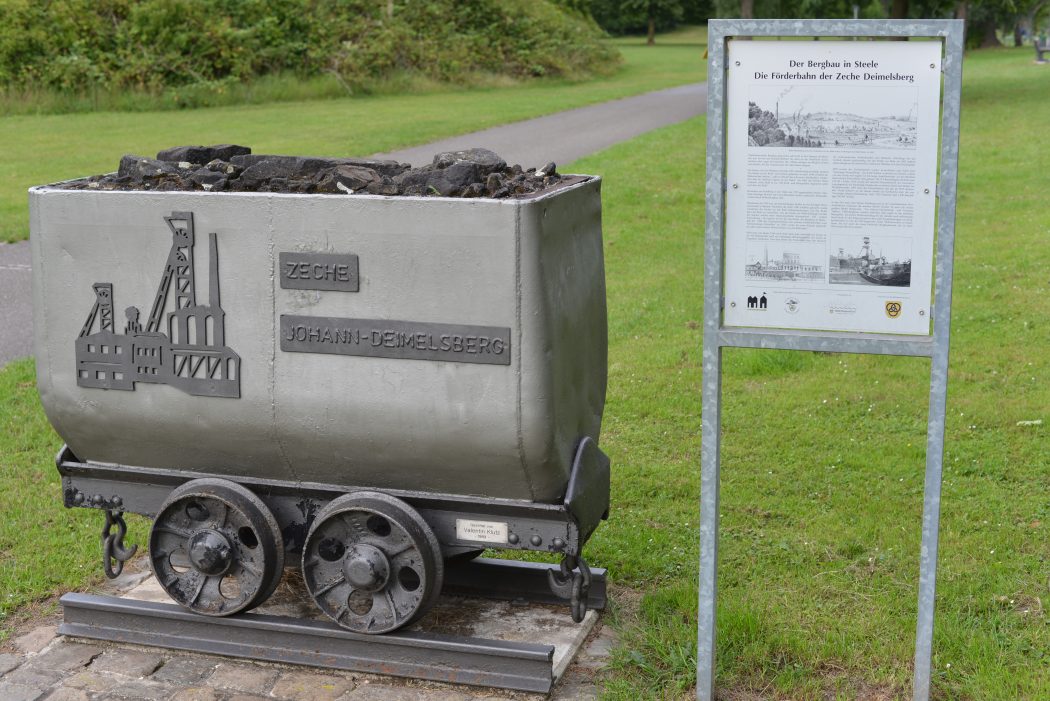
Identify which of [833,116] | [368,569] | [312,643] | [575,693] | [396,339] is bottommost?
[575,693]

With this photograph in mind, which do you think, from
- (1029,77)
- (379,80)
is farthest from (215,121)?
(1029,77)

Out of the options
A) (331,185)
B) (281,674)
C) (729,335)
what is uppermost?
(331,185)

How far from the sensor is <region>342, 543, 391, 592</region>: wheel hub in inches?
163

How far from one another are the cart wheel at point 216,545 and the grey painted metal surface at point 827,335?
1.44 meters

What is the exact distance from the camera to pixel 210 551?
429 cm

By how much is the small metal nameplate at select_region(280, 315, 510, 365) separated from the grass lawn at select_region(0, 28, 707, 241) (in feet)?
28.0

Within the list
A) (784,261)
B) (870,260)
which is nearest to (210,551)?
(784,261)

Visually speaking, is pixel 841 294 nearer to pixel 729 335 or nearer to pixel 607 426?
pixel 729 335

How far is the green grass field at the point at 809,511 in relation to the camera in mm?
4301

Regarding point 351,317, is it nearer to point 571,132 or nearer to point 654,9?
point 571,132

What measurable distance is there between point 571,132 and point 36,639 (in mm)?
16084

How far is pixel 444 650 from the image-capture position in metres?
4.20

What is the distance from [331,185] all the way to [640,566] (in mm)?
1978

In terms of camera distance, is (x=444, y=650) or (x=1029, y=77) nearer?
(x=444, y=650)
